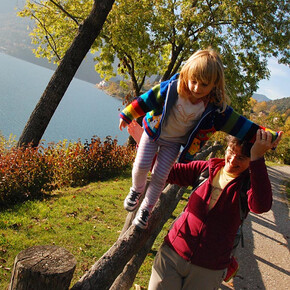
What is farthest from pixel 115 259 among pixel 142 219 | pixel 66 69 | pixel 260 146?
pixel 66 69

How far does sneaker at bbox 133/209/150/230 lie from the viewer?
231cm

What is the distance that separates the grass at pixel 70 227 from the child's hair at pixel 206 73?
2.92m

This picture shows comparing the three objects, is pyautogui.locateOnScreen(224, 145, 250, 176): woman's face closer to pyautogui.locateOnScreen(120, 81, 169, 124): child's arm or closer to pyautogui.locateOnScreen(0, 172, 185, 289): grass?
pyautogui.locateOnScreen(120, 81, 169, 124): child's arm

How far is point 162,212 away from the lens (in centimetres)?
270

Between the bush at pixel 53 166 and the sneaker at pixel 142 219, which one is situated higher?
the sneaker at pixel 142 219

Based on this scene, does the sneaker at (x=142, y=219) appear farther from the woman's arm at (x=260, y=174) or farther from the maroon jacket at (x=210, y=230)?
the woman's arm at (x=260, y=174)

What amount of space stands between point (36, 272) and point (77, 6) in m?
15.1

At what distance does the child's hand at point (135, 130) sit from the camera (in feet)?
8.17

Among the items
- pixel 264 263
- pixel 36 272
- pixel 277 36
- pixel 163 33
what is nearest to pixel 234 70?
pixel 277 36

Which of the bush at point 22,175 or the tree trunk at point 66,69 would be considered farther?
the tree trunk at point 66,69

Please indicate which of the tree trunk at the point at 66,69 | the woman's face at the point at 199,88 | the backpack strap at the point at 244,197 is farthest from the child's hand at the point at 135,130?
the tree trunk at the point at 66,69

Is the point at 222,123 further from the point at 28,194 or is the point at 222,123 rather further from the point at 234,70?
the point at 234,70

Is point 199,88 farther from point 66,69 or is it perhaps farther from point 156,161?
point 66,69

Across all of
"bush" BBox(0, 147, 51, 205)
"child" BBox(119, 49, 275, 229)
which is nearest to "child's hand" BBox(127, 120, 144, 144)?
"child" BBox(119, 49, 275, 229)
